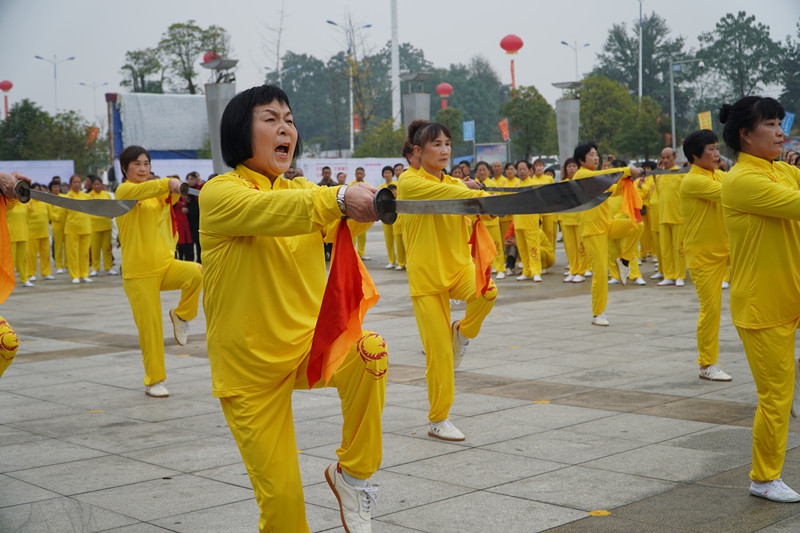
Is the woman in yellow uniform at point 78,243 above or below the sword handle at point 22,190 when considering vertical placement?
below

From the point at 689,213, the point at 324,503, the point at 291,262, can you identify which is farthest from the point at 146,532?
the point at 689,213

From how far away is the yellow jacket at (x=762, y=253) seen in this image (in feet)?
14.8

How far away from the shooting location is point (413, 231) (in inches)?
247

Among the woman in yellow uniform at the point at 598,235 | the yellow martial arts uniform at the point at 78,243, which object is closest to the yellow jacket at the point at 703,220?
the woman in yellow uniform at the point at 598,235

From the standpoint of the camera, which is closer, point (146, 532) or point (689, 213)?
point (146, 532)

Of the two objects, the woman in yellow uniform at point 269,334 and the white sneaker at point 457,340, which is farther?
the white sneaker at point 457,340

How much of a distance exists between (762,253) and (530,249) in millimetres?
12237

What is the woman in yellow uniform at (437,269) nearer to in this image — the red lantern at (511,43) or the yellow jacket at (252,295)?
the yellow jacket at (252,295)

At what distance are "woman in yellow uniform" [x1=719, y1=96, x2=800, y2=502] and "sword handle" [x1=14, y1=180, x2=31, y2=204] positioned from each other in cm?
424

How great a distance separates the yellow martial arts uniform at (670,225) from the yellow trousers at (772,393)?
9485mm

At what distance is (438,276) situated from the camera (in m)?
6.04

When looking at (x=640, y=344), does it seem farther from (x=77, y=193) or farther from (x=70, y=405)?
(x=77, y=193)

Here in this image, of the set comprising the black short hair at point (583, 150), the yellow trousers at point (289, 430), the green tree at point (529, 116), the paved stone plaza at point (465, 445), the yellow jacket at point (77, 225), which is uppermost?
the green tree at point (529, 116)

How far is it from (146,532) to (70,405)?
342 centimetres
